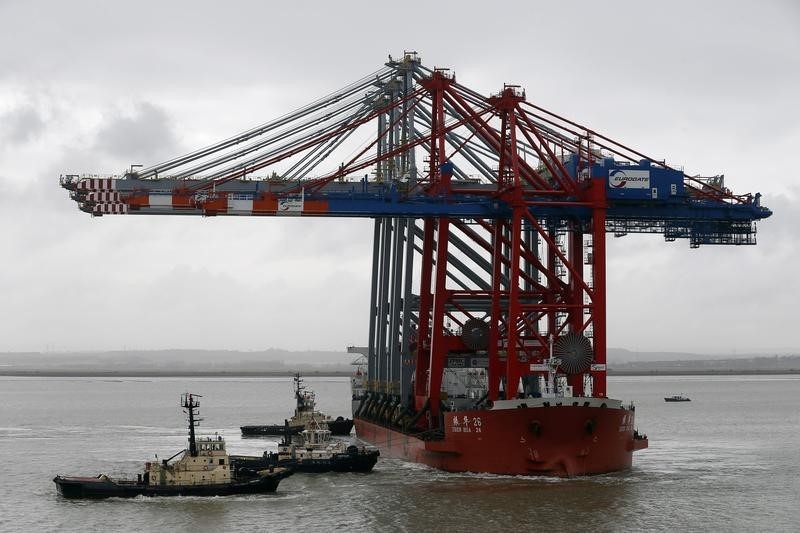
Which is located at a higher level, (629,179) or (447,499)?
(629,179)

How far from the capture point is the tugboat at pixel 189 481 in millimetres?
43312

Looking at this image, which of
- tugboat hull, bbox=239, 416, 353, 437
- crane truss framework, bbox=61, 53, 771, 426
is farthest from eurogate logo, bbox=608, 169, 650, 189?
tugboat hull, bbox=239, 416, 353, 437

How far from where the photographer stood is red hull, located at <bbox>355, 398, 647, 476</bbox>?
145 feet

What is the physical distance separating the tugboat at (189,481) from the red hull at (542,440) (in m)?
8.21

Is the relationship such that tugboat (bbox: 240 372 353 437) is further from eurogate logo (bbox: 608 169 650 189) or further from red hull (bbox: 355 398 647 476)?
eurogate logo (bbox: 608 169 650 189)

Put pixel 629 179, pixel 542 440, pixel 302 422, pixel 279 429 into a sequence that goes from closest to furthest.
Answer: pixel 542 440 → pixel 629 179 → pixel 302 422 → pixel 279 429

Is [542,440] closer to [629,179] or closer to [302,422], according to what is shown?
[629,179]

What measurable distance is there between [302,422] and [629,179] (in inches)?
1109

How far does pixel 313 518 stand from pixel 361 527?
2660mm

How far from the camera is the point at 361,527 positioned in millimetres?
36281

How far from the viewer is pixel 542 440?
44.7 meters

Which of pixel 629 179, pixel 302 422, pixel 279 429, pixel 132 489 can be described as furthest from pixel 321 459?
pixel 279 429

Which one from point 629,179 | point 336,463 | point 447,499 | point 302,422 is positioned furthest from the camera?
point 302,422

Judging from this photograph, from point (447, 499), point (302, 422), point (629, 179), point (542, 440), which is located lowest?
point (447, 499)
